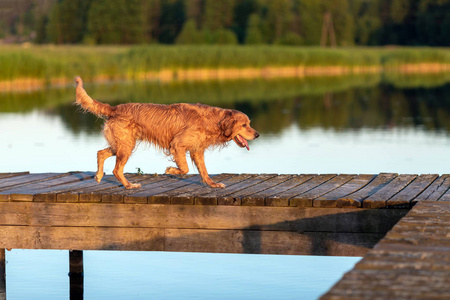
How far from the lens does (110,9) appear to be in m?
79.2

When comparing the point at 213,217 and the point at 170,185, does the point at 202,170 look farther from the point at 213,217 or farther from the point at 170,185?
the point at 213,217

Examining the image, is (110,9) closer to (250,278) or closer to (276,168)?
(276,168)

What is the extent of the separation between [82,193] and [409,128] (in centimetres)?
1597

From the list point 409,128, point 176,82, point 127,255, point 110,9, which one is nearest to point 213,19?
point 110,9

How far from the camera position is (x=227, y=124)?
7.38 meters

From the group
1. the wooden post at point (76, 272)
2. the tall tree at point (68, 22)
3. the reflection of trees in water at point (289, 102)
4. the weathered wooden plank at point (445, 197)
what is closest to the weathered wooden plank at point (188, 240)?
the weathered wooden plank at point (445, 197)

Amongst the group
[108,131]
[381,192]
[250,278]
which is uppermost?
[108,131]

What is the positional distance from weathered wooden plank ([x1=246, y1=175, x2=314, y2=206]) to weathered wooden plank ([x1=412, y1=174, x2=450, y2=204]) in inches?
42.9

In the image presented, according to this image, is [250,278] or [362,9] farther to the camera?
[362,9]

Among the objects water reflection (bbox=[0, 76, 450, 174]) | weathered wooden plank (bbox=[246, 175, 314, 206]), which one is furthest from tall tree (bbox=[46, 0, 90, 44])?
weathered wooden plank (bbox=[246, 175, 314, 206])

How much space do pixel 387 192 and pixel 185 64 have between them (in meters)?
34.8

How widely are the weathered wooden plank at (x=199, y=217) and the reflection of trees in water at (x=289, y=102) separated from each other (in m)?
13.5

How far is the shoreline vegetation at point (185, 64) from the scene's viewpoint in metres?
31.7

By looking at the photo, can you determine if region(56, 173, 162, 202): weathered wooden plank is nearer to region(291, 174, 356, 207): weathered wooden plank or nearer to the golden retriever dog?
the golden retriever dog
